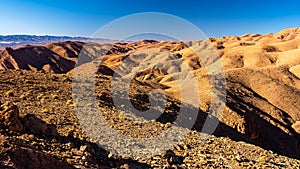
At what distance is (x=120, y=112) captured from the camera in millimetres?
16922

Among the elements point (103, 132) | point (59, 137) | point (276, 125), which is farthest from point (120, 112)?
point (276, 125)

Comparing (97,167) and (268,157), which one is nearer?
(97,167)

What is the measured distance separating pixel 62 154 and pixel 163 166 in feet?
12.5

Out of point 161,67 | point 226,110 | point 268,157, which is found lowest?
point 161,67

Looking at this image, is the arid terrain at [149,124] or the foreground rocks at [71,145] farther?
the arid terrain at [149,124]

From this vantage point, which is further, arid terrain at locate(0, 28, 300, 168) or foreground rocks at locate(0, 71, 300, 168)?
arid terrain at locate(0, 28, 300, 168)

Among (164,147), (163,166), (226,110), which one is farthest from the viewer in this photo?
(226,110)

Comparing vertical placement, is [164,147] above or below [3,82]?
below

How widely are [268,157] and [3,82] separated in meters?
15.9

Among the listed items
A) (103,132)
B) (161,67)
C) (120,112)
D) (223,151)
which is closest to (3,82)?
(120,112)

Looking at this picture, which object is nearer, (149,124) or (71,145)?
(71,145)

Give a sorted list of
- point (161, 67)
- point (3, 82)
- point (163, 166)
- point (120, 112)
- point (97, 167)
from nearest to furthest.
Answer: point (97, 167)
point (163, 166)
point (120, 112)
point (3, 82)
point (161, 67)

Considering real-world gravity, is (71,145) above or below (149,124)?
above

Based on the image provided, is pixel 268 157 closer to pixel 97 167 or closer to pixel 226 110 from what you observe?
pixel 97 167
